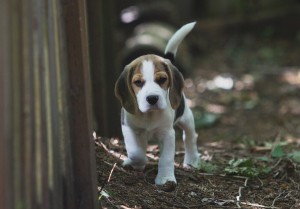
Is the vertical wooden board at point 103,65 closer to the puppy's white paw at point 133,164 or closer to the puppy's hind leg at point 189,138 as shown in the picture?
the puppy's hind leg at point 189,138

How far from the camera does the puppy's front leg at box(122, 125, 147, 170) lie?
5.22 m

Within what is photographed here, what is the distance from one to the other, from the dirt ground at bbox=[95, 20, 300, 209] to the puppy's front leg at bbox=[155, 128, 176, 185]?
0.09 m

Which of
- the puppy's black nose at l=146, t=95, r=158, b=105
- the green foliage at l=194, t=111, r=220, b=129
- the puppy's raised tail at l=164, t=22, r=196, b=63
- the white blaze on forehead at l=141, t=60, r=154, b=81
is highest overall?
the puppy's raised tail at l=164, t=22, r=196, b=63

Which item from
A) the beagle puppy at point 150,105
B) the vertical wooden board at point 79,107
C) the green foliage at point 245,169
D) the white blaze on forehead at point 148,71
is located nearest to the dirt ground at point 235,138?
the green foliage at point 245,169

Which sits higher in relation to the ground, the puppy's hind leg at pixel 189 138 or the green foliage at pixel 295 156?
the puppy's hind leg at pixel 189 138

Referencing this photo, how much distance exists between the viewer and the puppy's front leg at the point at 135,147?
5.22 meters

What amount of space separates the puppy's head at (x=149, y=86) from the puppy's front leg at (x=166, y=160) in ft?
0.75

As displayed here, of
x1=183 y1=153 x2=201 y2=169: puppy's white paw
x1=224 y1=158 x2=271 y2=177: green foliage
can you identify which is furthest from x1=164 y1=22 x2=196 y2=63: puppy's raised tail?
x1=224 y1=158 x2=271 y2=177: green foliage

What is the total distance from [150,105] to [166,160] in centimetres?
54

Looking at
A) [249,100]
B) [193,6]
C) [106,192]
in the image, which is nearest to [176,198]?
[106,192]

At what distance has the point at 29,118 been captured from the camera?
343 centimetres

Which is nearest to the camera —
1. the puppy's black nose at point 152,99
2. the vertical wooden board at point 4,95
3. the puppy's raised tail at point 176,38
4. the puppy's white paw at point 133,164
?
the vertical wooden board at point 4,95

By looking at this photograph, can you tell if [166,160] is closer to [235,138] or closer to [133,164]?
[133,164]

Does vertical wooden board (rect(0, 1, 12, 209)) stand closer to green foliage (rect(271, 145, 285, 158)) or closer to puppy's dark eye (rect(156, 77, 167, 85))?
puppy's dark eye (rect(156, 77, 167, 85))
